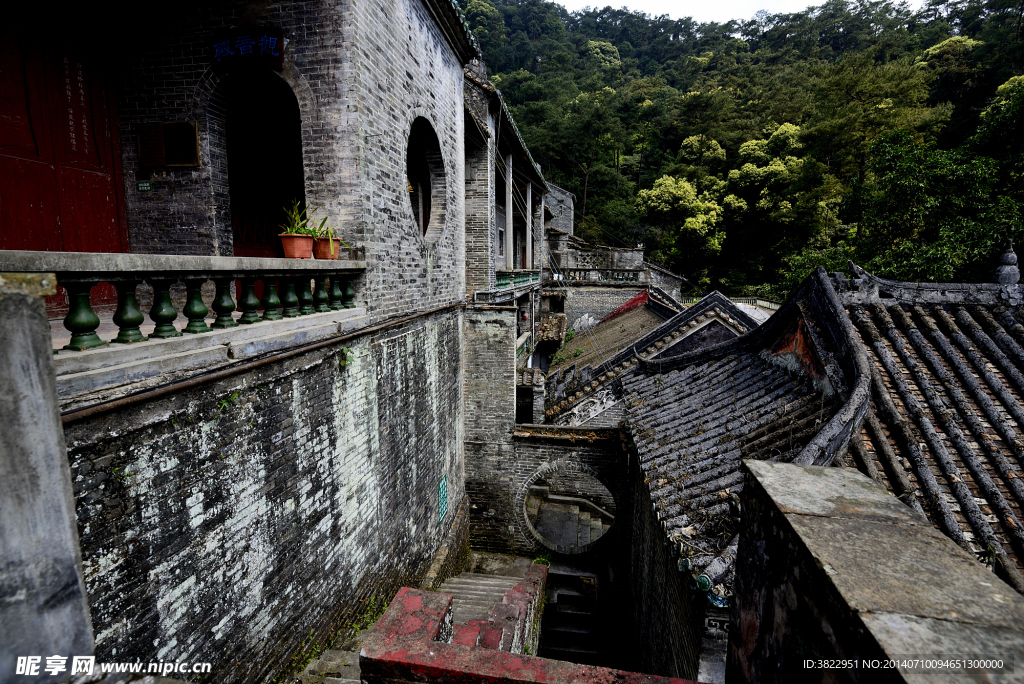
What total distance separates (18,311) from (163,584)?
2.26 metres

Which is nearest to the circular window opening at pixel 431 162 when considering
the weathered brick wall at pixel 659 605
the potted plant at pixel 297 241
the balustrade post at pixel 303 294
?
the potted plant at pixel 297 241

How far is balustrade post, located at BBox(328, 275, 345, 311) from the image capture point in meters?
4.65

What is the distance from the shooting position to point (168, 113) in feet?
16.8

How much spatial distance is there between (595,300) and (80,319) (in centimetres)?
2301

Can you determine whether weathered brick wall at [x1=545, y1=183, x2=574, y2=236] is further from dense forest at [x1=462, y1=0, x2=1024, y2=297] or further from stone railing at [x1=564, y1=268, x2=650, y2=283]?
stone railing at [x1=564, y1=268, x2=650, y2=283]

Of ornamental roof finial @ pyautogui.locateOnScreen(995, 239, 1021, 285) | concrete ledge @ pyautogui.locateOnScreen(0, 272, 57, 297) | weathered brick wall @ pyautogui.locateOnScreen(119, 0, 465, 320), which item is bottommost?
concrete ledge @ pyautogui.locateOnScreen(0, 272, 57, 297)

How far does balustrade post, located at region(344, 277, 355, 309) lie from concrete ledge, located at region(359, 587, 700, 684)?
3.40 metres

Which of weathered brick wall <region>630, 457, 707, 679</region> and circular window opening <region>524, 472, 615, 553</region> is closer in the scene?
weathered brick wall <region>630, 457, 707, 679</region>

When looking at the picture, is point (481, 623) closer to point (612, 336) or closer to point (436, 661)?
point (436, 661)

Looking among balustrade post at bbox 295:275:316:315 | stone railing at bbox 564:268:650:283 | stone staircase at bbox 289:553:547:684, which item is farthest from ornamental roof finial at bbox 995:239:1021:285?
stone railing at bbox 564:268:650:283

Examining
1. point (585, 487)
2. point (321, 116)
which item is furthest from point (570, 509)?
point (321, 116)

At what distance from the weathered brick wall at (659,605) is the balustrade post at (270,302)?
3.91 meters

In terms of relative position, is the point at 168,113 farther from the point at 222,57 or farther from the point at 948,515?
the point at 948,515

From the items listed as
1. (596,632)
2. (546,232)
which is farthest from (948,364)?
(546,232)
